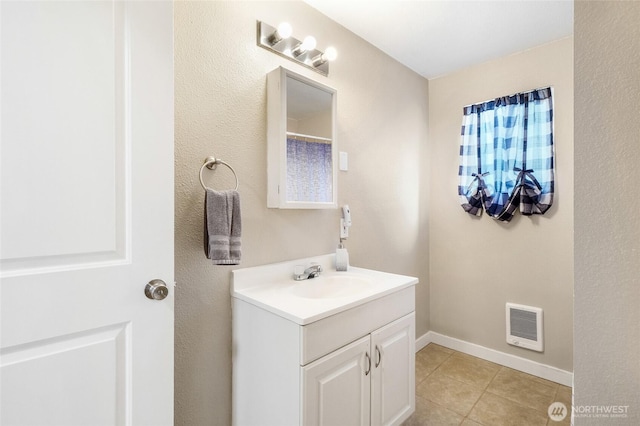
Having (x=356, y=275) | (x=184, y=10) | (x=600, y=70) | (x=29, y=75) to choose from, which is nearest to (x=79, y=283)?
(x=29, y=75)

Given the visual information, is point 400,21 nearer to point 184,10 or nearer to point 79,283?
point 184,10

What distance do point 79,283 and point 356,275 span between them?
4.06 ft

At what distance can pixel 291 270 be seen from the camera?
5.32 ft

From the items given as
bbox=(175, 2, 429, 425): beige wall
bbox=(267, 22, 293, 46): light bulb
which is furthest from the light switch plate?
bbox=(267, 22, 293, 46): light bulb

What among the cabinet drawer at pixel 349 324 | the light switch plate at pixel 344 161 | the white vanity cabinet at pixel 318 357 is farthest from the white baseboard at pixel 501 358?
the light switch plate at pixel 344 161

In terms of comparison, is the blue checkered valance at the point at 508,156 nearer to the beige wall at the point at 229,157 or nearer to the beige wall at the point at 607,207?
the beige wall at the point at 229,157

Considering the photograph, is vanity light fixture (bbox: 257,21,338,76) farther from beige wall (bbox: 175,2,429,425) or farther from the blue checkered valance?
the blue checkered valance

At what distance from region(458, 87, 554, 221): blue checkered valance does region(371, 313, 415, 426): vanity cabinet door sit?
1.26 m

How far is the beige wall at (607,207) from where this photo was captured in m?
0.64

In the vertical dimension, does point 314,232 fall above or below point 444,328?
above

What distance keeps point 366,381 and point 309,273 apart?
571 millimetres

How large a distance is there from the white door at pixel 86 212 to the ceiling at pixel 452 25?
1212mm

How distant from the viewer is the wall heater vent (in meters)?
2.21

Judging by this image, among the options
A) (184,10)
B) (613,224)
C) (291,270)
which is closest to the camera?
(613,224)
